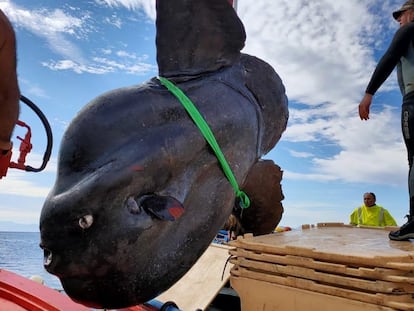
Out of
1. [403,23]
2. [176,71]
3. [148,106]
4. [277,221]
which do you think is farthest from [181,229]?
[403,23]

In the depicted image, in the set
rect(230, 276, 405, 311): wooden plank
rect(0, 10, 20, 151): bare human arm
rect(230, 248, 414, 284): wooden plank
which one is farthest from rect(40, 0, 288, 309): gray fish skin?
rect(230, 276, 405, 311): wooden plank

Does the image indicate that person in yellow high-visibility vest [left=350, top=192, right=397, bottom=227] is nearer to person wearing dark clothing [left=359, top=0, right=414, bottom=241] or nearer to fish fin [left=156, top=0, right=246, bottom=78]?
person wearing dark clothing [left=359, top=0, right=414, bottom=241]

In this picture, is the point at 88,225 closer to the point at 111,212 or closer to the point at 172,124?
the point at 111,212

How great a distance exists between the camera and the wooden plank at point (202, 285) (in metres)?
3.84

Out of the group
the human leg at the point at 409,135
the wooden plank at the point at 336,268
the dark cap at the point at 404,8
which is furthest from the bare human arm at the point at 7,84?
the dark cap at the point at 404,8

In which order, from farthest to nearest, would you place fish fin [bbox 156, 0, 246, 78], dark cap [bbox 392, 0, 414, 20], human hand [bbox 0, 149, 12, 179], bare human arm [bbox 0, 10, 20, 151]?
dark cap [bbox 392, 0, 414, 20], human hand [bbox 0, 149, 12, 179], bare human arm [bbox 0, 10, 20, 151], fish fin [bbox 156, 0, 246, 78]

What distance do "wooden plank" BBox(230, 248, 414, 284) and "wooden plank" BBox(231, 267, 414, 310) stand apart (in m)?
0.10

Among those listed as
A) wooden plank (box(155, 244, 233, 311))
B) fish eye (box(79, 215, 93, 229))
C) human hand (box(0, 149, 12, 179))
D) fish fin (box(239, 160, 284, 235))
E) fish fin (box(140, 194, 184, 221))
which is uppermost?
human hand (box(0, 149, 12, 179))

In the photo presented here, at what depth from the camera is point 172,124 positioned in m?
0.79

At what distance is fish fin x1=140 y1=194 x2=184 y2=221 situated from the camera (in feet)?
2.34

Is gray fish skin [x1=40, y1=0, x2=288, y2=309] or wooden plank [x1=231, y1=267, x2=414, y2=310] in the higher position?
gray fish skin [x1=40, y1=0, x2=288, y2=309]

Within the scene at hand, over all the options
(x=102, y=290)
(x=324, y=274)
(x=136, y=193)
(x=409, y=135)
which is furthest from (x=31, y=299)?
(x=409, y=135)

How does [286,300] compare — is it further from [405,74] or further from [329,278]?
[405,74]

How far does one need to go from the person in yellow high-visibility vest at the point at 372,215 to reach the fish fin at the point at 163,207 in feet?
32.4
